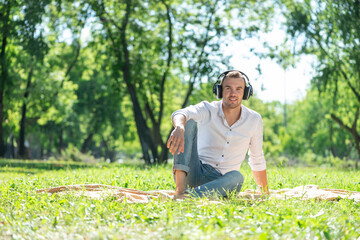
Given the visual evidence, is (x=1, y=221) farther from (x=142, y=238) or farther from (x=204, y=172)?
(x=204, y=172)

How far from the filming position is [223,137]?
548 centimetres

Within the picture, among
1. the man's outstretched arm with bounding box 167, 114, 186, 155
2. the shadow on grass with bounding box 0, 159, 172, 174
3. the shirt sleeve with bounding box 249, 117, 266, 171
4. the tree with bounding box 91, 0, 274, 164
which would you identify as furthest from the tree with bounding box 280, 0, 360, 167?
the man's outstretched arm with bounding box 167, 114, 186, 155

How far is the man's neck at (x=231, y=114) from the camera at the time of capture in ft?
18.1

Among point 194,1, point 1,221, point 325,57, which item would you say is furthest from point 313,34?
point 1,221

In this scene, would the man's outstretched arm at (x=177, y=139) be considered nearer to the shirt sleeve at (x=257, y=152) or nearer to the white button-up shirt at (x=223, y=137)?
the white button-up shirt at (x=223, y=137)

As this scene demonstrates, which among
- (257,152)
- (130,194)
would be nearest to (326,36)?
(257,152)

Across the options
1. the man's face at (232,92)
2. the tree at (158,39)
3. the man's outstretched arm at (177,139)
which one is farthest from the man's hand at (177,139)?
the tree at (158,39)

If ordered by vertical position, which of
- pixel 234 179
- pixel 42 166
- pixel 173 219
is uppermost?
pixel 234 179

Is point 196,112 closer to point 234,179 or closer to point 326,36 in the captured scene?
point 234,179

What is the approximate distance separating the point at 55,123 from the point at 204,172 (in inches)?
1142

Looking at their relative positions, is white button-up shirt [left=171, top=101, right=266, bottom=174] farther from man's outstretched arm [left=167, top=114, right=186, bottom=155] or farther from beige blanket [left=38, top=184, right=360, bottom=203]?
man's outstretched arm [left=167, top=114, right=186, bottom=155]

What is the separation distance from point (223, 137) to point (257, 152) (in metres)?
0.53

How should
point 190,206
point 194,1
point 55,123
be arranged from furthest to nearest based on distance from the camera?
point 55,123
point 194,1
point 190,206

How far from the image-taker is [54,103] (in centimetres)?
2645
